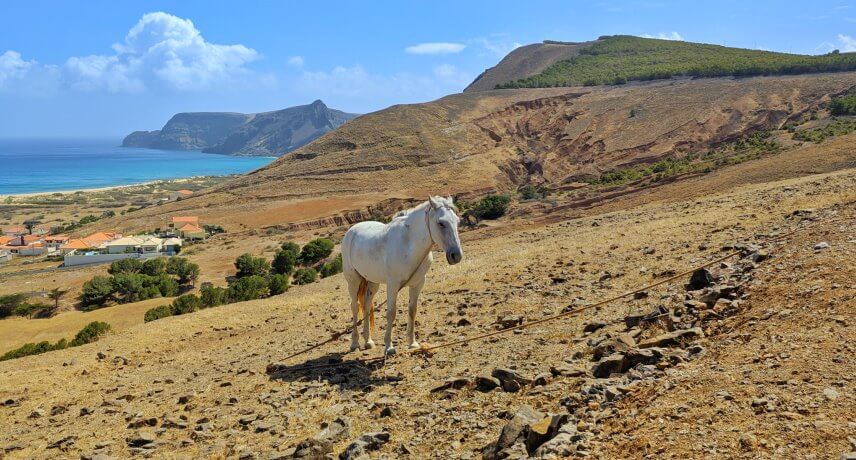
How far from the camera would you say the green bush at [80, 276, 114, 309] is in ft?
109

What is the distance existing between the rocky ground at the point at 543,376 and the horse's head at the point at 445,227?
1.50m

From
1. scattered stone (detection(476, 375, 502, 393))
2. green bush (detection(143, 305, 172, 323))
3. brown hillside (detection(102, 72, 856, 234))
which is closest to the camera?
scattered stone (detection(476, 375, 502, 393))

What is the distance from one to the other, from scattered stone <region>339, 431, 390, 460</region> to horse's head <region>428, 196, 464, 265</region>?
2.36 metres

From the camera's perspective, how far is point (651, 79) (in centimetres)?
8038

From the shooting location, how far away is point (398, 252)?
827cm

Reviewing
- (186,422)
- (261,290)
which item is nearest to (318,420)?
(186,422)

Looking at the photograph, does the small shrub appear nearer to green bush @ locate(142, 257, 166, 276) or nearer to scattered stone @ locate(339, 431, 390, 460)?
green bush @ locate(142, 257, 166, 276)

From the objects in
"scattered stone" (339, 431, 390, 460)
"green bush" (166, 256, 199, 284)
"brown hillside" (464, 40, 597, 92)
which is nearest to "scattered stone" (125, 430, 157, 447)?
"scattered stone" (339, 431, 390, 460)

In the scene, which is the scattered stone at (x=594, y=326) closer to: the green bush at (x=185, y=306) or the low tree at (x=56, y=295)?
the green bush at (x=185, y=306)

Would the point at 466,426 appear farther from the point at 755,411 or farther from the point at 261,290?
the point at 261,290

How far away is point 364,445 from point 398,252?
10.6 ft

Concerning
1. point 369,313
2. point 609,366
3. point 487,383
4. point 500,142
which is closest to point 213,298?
point 369,313

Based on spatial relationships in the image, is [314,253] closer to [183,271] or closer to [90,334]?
[183,271]

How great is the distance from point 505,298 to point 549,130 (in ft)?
206
